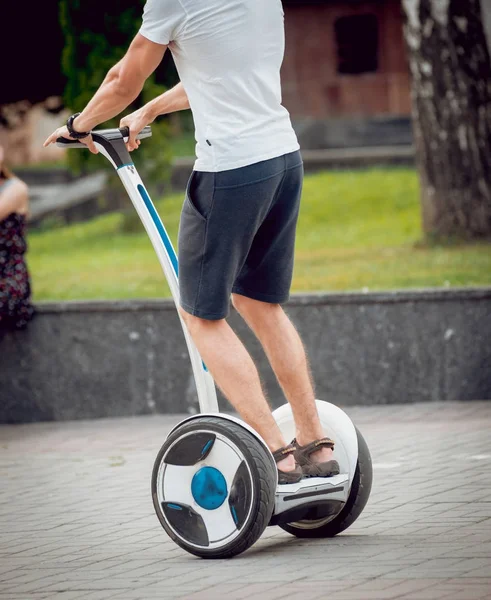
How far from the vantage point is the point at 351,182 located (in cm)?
1698

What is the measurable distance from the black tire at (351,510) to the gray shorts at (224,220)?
0.75 meters

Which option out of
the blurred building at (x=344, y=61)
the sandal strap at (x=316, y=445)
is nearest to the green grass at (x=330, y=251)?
the sandal strap at (x=316, y=445)

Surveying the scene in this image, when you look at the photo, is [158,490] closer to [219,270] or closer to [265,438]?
[265,438]

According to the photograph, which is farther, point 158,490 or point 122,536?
point 122,536

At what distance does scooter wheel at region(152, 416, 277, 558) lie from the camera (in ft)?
14.2

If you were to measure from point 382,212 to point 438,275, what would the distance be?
18.0 feet

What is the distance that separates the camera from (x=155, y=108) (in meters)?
4.75

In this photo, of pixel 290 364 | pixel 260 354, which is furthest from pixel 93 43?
pixel 290 364

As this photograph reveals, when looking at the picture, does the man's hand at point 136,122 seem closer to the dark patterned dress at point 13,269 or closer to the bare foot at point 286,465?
the bare foot at point 286,465

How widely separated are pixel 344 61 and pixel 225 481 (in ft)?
85.1

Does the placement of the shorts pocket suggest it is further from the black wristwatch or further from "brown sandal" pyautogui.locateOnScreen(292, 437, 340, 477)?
"brown sandal" pyautogui.locateOnScreen(292, 437, 340, 477)

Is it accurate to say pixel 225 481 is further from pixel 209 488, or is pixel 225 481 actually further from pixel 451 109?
pixel 451 109

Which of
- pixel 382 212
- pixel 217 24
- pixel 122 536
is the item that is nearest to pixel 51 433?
pixel 122 536

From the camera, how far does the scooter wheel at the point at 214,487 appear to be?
171 inches
